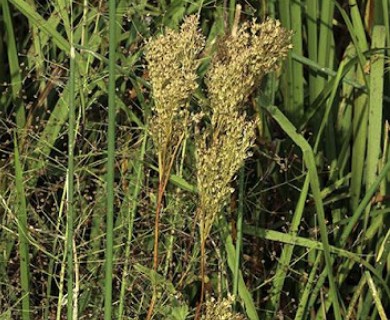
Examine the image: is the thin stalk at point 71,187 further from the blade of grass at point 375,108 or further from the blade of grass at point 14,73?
the blade of grass at point 375,108

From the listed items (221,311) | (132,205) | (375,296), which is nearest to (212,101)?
(221,311)

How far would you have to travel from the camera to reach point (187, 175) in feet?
5.70

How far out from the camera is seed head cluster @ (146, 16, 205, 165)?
4.15 feet

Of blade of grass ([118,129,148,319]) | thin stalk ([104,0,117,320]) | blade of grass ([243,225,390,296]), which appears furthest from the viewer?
blade of grass ([243,225,390,296])

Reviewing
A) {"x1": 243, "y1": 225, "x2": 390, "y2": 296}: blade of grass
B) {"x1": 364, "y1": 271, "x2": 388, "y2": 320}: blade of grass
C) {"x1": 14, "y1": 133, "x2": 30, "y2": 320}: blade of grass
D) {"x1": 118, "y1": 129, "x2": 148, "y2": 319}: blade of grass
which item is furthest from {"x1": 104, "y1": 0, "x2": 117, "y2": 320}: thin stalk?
{"x1": 364, "y1": 271, "x2": 388, "y2": 320}: blade of grass

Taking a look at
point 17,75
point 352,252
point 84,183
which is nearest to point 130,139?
point 84,183

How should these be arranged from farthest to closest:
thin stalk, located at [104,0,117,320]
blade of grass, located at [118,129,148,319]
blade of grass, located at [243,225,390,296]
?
blade of grass, located at [243,225,390,296] < blade of grass, located at [118,129,148,319] < thin stalk, located at [104,0,117,320]

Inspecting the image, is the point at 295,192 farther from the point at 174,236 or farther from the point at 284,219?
the point at 174,236

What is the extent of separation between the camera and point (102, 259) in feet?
5.62

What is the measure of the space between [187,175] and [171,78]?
0.49 metres

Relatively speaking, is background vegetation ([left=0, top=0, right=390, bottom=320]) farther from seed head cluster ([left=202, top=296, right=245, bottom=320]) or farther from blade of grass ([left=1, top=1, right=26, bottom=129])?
seed head cluster ([left=202, top=296, right=245, bottom=320])

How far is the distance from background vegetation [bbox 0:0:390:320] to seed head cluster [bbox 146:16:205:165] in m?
0.29

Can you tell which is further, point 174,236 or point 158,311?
point 174,236

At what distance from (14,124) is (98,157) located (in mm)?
177
